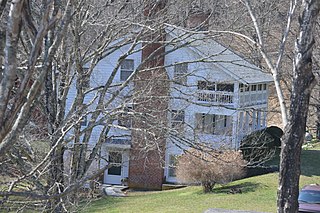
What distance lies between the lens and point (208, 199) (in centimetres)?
2339

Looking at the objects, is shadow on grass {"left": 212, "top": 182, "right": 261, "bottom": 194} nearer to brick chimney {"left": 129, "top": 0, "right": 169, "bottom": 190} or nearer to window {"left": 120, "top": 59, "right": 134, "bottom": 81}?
window {"left": 120, "top": 59, "right": 134, "bottom": 81}

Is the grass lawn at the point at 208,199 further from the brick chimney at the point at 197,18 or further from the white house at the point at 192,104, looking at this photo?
the brick chimney at the point at 197,18

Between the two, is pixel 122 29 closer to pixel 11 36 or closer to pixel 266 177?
pixel 11 36


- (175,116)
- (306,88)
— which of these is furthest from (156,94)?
(306,88)

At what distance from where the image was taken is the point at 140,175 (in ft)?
95.1

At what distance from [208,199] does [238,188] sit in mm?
2022

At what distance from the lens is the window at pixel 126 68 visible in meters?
27.5

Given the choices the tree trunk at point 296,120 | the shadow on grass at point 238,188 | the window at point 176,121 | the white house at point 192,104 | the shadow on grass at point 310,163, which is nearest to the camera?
the tree trunk at point 296,120

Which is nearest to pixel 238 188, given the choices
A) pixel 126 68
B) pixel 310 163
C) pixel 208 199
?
pixel 208 199

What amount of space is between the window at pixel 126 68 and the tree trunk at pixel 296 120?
19417 mm

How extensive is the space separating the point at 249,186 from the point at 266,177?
1592 mm

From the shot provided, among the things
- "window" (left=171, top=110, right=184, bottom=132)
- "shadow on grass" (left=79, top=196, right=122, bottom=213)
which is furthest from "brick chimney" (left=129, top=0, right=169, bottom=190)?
"shadow on grass" (left=79, top=196, right=122, bottom=213)

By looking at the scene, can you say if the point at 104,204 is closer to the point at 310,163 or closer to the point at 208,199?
the point at 208,199

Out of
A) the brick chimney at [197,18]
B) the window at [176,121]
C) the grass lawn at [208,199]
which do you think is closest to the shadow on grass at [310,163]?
the grass lawn at [208,199]
